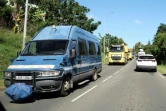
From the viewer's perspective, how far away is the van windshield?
10.5 meters

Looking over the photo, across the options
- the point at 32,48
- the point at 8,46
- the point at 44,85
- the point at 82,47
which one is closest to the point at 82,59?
the point at 82,47

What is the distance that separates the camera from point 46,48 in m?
10.7

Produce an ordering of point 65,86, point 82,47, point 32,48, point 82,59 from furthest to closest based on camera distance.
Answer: point 82,47 → point 82,59 → point 32,48 → point 65,86

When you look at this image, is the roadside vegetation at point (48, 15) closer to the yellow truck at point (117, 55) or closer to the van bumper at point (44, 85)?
the yellow truck at point (117, 55)

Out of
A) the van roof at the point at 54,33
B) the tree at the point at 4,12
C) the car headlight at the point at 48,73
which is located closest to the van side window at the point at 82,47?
the van roof at the point at 54,33

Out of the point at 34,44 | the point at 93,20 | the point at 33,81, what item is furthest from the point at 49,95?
the point at 93,20

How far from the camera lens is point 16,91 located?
28.4 ft

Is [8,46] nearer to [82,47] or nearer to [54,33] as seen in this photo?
[82,47]

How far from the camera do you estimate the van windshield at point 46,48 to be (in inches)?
412

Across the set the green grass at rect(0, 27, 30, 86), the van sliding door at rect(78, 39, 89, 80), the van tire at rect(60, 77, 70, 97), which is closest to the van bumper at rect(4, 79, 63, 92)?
the van tire at rect(60, 77, 70, 97)

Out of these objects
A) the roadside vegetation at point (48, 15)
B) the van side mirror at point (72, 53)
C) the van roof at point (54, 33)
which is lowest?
the van side mirror at point (72, 53)

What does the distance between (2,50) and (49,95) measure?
482 inches

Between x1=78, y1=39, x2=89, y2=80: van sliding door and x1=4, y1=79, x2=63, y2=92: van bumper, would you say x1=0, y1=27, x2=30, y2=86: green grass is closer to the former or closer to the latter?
x1=78, y1=39, x2=89, y2=80: van sliding door

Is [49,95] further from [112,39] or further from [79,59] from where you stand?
[112,39]
